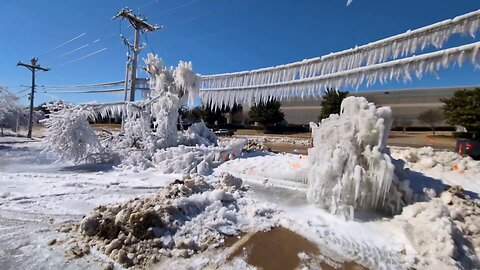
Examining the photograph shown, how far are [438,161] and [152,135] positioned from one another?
9876 millimetres

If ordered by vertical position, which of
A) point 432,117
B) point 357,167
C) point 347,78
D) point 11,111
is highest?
point 432,117

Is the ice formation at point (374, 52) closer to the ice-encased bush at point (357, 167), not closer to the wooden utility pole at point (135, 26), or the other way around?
the ice-encased bush at point (357, 167)

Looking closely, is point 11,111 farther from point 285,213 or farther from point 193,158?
point 285,213

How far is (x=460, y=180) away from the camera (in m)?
6.73

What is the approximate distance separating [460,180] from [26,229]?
8.79 meters

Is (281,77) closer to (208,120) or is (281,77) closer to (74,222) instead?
(74,222)

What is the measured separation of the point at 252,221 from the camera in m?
5.23

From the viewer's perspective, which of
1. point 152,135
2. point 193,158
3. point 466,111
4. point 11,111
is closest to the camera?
point 193,158

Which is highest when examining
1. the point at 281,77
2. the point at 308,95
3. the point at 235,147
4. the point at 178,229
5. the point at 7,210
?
the point at 281,77

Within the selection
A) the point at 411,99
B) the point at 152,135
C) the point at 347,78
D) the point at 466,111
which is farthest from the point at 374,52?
the point at 411,99

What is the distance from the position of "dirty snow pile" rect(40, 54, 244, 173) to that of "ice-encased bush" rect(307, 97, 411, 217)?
14.4 feet

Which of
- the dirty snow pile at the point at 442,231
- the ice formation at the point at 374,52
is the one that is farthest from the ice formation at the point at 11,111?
the dirty snow pile at the point at 442,231

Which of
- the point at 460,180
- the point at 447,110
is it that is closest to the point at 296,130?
the point at 447,110

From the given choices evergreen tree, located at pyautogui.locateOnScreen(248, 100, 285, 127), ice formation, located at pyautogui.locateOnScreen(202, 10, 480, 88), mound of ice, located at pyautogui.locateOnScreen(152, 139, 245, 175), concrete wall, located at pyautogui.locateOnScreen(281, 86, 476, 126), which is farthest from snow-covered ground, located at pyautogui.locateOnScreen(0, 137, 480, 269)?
concrete wall, located at pyautogui.locateOnScreen(281, 86, 476, 126)
